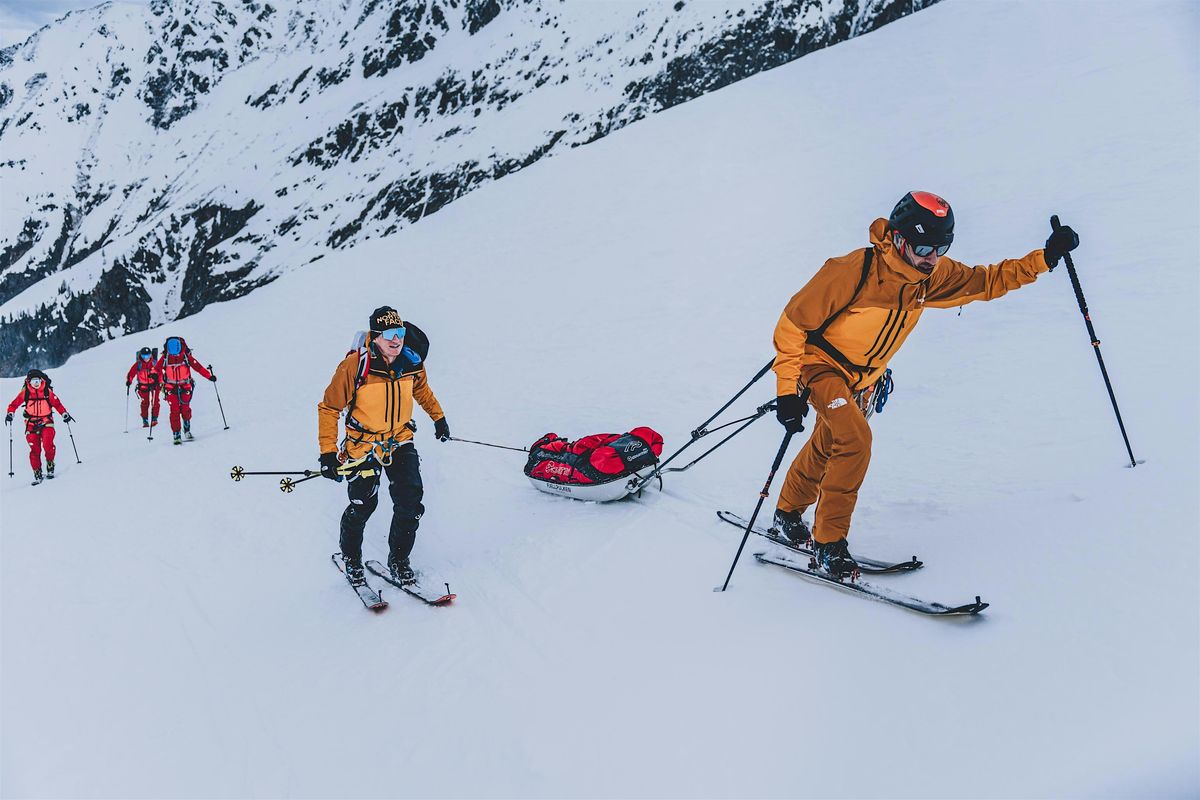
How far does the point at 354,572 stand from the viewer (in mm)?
5715

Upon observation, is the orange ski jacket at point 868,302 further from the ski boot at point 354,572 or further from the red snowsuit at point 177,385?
the red snowsuit at point 177,385

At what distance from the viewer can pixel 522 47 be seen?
60656mm

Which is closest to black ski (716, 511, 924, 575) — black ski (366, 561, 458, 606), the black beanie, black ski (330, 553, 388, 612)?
black ski (366, 561, 458, 606)

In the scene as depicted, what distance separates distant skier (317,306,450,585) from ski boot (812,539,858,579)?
3.06 meters

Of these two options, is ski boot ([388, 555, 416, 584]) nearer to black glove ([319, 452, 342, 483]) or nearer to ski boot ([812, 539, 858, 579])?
A: black glove ([319, 452, 342, 483])

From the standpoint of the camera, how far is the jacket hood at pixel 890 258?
3.86 m

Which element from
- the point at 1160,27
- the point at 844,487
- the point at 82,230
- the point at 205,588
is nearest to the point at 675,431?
the point at 844,487

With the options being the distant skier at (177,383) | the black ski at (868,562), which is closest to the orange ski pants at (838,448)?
the black ski at (868,562)

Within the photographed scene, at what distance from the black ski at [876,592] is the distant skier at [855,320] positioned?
0.27 ft

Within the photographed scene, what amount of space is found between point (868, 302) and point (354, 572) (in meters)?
4.36

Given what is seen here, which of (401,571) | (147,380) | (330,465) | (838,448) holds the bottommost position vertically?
(401,571)

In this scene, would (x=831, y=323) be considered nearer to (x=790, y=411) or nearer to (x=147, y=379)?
(x=790, y=411)

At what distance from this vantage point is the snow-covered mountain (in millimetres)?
49031

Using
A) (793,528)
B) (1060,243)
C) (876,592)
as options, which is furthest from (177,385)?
(1060,243)
